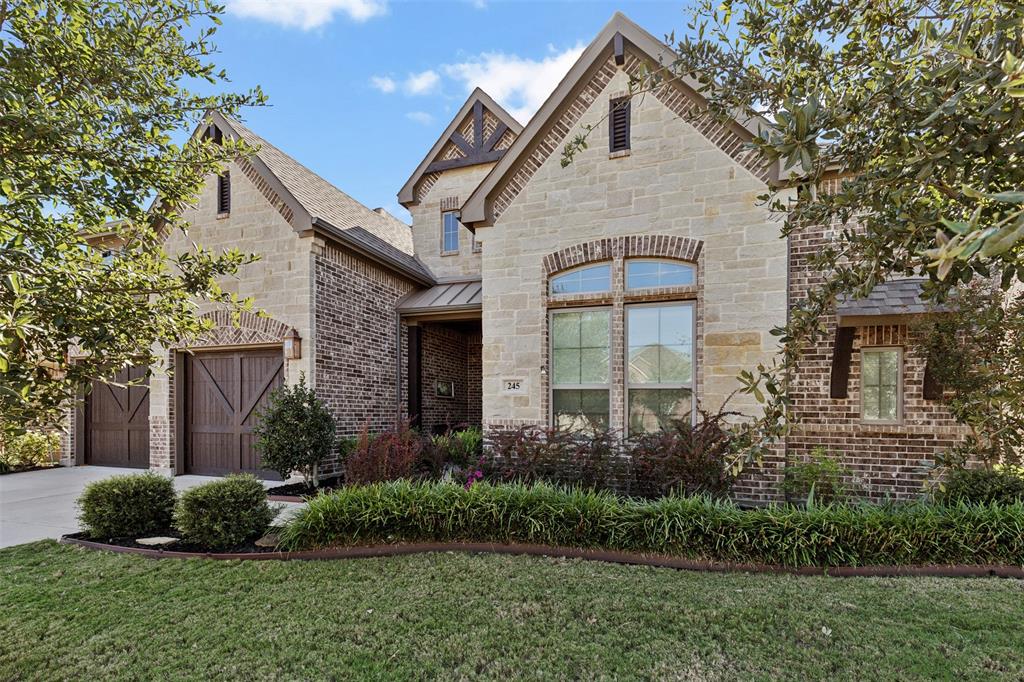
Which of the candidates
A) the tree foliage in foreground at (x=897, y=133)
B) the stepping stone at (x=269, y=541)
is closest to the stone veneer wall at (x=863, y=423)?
the tree foliage in foreground at (x=897, y=133)

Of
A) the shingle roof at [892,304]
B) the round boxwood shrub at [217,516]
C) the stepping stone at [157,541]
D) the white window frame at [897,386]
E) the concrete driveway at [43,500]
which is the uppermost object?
the shingle roof at [892,304]

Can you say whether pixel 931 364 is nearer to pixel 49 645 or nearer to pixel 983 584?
pixel 983 584

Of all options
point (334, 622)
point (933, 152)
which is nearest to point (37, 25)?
point (334, 622)

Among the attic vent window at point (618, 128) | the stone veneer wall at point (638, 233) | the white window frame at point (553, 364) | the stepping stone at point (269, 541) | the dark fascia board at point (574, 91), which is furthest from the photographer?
the white window frame at point (553, 364)

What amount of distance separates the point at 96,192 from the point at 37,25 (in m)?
1.02

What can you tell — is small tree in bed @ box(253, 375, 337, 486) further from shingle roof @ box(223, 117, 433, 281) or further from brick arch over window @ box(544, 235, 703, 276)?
Answer: brick arch over window @ box(544, 235, 703, 276)

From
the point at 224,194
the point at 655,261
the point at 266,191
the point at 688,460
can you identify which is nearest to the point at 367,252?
the point at 266,191

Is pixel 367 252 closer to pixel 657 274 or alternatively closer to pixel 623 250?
pixel 623 250

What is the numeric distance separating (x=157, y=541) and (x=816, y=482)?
794 centimetres

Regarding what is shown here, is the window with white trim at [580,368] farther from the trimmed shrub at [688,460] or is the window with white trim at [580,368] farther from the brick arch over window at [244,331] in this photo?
the brick arch over window at [244,331]

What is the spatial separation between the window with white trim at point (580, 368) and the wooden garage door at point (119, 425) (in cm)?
896

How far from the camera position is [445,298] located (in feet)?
36.4

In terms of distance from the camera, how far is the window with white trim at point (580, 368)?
775 cm

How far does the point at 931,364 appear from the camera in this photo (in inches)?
235
